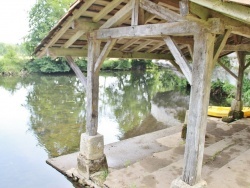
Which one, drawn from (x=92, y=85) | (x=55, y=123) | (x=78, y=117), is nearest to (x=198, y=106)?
(x=92, y=85)

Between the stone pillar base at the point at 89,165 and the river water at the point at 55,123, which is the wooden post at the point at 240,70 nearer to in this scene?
the river water at the point at 55,123

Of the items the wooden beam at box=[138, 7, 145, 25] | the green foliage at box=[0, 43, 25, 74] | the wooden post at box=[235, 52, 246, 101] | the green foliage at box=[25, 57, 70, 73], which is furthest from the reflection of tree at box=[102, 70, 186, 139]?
the green foliage at box=[0, 43, 25, 74]

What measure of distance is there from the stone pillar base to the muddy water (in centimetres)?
60

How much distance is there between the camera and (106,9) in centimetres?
437

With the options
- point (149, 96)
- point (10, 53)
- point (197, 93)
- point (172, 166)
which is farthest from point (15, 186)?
point (10, 53)

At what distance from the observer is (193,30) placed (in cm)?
330

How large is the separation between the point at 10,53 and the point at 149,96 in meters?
18.3

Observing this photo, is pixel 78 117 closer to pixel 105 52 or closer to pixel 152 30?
pixel 105 52

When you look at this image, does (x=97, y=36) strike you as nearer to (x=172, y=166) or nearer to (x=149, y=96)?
(x=172, y=166)

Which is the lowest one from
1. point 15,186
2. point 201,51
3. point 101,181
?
point 15,186

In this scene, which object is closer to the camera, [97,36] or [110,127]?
[97,36]

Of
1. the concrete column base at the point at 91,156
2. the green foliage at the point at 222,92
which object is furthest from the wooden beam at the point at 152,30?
the green foliage at the point at 222,92

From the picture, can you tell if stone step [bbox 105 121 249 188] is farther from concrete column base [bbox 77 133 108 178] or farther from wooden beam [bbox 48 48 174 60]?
wooden beam [bbox 48 48 174 60]

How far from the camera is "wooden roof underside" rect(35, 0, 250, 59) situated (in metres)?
2.72
